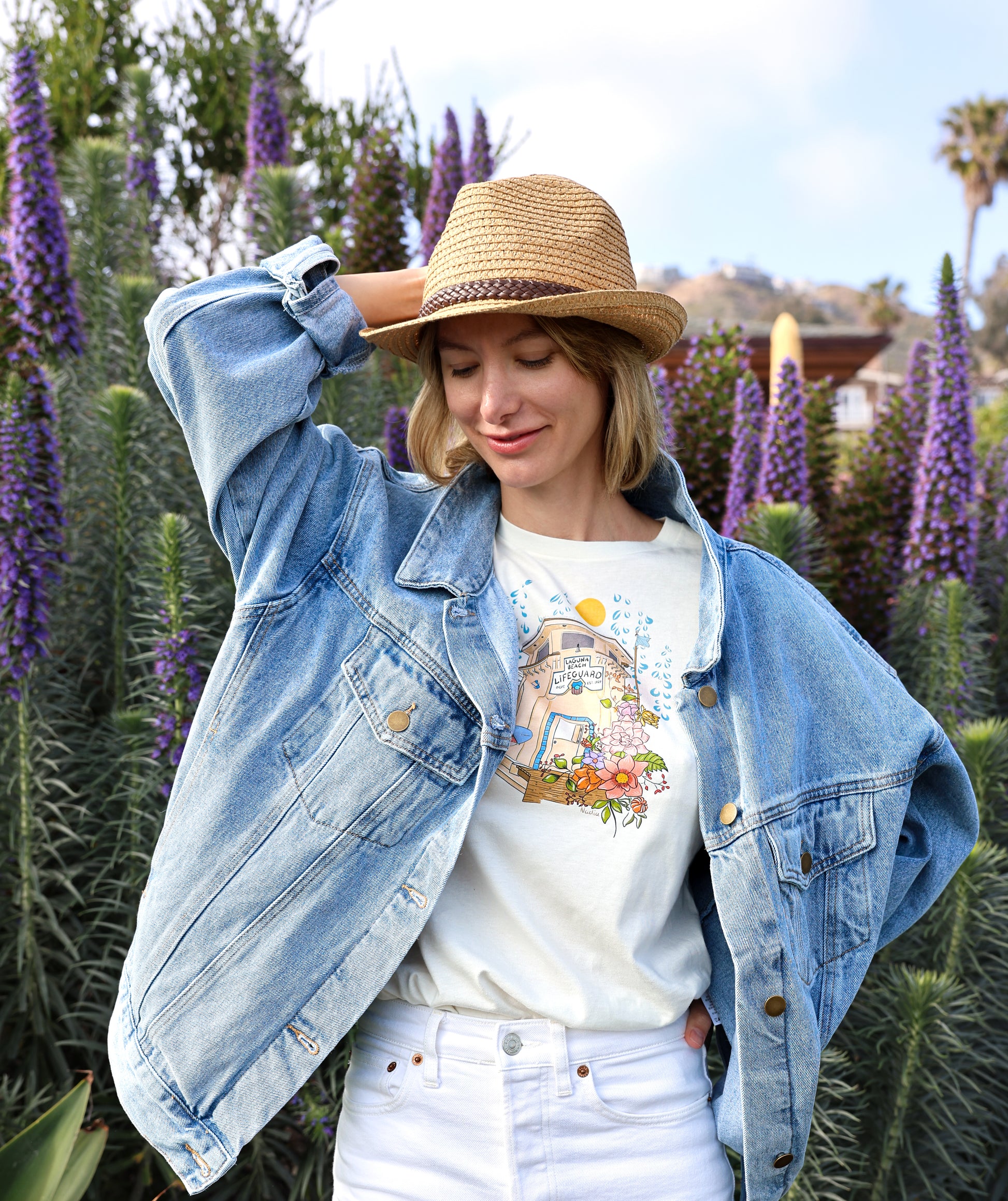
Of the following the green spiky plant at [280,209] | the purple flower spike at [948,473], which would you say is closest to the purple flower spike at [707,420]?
the purple flower spike at [948,473]

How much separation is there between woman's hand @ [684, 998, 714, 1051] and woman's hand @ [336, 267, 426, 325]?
1.40 meters

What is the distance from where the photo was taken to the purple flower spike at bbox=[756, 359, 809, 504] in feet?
11.4

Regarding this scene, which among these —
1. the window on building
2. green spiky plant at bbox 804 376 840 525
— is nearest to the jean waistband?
green spiky plant at bbox 804 376 840 525

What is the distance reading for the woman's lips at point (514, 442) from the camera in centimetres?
173

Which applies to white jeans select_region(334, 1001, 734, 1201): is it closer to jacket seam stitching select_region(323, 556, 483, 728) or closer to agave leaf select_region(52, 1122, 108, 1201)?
jacket seam stitching select_region(323, 556, 483, 728)

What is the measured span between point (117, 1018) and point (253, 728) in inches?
20.6

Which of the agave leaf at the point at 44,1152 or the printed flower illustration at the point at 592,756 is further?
the agave leaf at the point at 44,1152

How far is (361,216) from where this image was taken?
416 cm

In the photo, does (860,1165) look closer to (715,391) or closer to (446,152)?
(715,391)

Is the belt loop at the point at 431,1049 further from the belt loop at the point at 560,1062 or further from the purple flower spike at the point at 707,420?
the purple flower spike at the point at 707,420

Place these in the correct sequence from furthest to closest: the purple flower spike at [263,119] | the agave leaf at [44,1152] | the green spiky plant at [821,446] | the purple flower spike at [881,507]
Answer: the purple flower spike at [263,119] → the green spiky plant at [821,446] → the purple flower spike at [881,507] → the agave leaf at [44,1152]

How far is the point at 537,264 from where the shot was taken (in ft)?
5.57

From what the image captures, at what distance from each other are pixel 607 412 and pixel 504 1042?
3.71 ft

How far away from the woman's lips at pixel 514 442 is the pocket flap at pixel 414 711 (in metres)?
0.39
